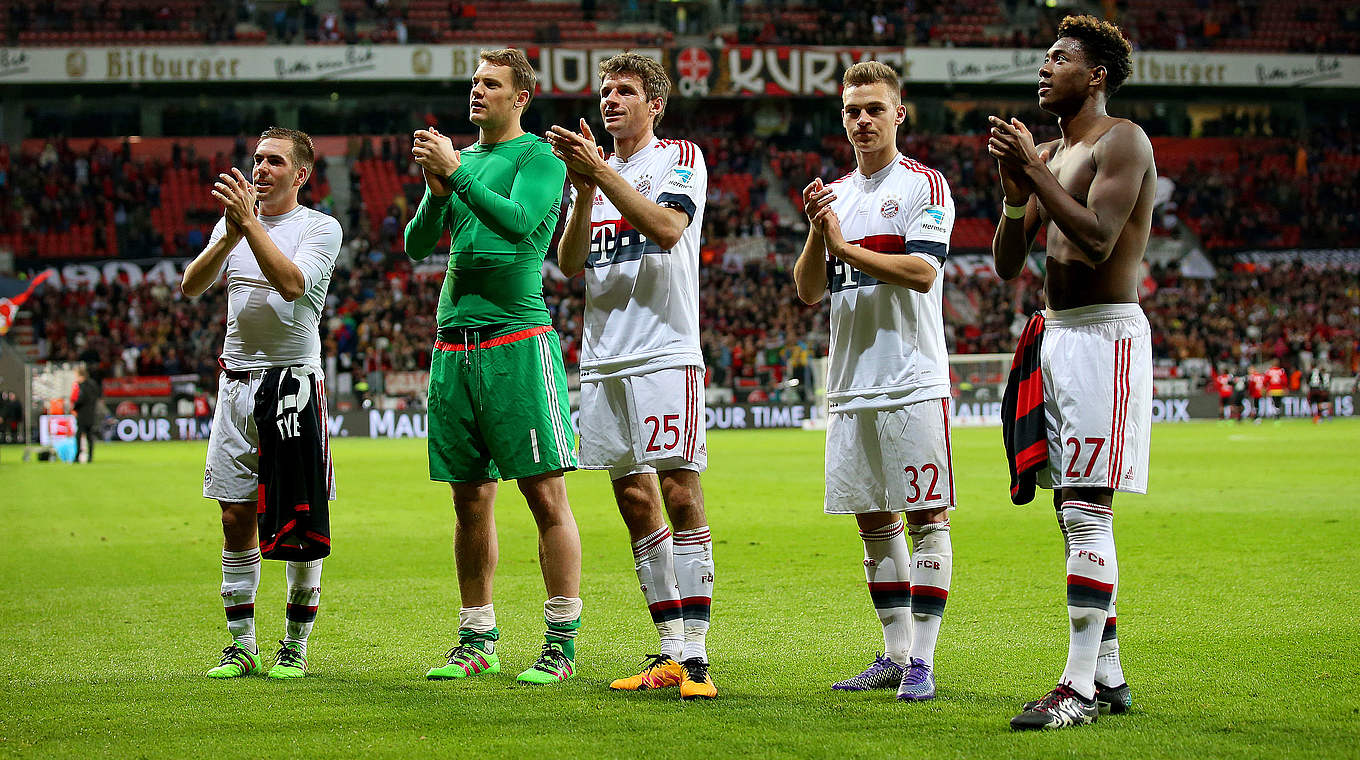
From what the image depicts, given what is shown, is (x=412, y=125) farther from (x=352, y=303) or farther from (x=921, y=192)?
(x=921, y=192)

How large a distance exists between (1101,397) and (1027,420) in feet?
1.07

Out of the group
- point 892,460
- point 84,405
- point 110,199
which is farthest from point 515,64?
point 110,199

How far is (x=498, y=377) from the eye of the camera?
5344mm

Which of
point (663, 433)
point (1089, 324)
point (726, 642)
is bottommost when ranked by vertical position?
point (726, 642)

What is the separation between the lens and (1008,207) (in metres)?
4.66

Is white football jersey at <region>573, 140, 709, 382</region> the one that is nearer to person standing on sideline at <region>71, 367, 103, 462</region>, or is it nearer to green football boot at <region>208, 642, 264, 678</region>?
green football boot at <region>208, 642, 264, 678</region>

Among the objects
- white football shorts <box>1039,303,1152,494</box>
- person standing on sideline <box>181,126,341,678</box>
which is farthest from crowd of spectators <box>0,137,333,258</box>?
white football shorts <box>1039,303,1152,494</box>

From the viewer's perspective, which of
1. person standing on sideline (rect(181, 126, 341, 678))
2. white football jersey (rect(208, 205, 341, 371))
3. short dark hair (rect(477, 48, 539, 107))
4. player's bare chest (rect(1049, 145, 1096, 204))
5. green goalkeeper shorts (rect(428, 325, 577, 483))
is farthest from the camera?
white football jersey (rect(208, 205, 341, 371))

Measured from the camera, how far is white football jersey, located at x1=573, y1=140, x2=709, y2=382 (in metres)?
5.14

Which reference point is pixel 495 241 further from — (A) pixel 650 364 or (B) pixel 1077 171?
(B) pixel 1077 171

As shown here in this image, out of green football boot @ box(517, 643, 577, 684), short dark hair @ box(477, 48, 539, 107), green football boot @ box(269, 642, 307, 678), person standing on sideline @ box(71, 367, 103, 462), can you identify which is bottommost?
person standing on sideline @ box(71, 367, 103, 462)

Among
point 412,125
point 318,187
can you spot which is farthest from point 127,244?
point 412,125

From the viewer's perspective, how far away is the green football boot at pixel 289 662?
547cm

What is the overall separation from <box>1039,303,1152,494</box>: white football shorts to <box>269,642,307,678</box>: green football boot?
3.25 meters
